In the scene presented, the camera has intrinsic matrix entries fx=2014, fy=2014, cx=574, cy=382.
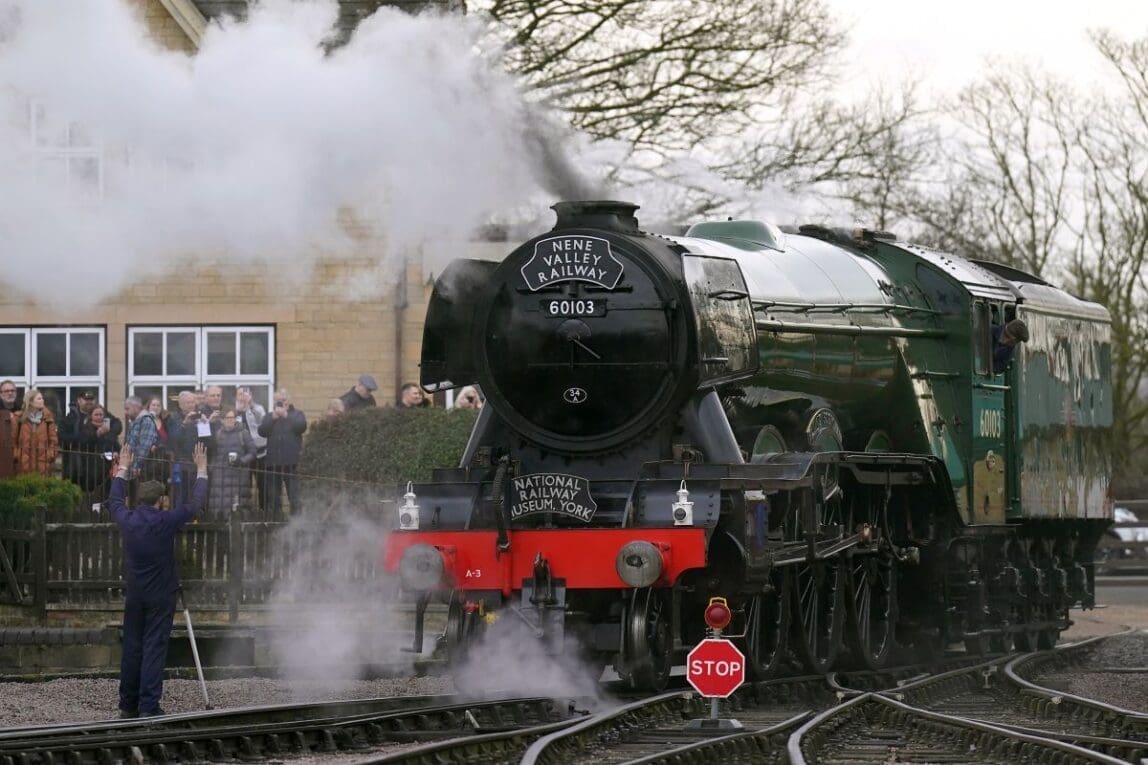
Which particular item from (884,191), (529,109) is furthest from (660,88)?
(529,109)

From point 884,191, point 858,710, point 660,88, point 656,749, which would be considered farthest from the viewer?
point 884,191

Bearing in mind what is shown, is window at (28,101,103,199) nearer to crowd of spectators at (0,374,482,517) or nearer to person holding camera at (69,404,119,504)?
crowd of spectators at (0,374,482,517)

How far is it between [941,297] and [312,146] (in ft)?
17.9

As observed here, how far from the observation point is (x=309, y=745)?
10305mm

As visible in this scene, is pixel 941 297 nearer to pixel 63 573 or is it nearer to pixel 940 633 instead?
pixel 940 633

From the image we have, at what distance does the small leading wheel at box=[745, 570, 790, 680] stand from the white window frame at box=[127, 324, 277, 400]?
1358 cm

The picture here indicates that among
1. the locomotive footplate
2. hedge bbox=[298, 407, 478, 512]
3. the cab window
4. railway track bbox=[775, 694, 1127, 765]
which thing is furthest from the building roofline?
railway track bbox=[775, 694, 1127, 765]

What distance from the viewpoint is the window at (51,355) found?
26.4 metres

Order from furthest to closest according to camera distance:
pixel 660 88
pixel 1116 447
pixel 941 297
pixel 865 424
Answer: pixel 1116 447
pixel 660 88
pixel 941 297
pixel 865 424

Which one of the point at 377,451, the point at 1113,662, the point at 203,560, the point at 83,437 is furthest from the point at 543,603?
the point at 83,437

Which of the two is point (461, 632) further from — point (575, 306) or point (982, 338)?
point (982, 338)

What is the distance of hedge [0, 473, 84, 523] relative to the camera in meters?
19.0

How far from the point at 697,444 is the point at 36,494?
898 centimetres

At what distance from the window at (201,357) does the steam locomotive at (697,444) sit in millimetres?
12076
